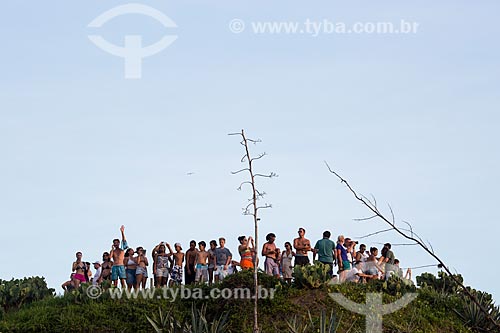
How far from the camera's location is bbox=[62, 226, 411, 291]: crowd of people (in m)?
22.7

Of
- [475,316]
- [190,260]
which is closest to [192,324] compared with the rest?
[190,260]

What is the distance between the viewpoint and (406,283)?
23375 mm

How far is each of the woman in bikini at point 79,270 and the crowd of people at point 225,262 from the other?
91mm

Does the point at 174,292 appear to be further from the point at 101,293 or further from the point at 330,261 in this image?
the point at 330,261

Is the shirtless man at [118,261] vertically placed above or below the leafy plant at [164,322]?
above

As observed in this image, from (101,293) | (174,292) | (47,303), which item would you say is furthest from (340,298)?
(47,303)

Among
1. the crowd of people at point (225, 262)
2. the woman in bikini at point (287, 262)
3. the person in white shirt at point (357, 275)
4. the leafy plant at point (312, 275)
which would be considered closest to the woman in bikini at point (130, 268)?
the crowd of people at point (225, 262)

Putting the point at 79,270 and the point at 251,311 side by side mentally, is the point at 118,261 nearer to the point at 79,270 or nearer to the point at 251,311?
the point at 79,270

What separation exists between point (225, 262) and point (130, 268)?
8.92ft

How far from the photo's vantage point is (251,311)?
21.0m

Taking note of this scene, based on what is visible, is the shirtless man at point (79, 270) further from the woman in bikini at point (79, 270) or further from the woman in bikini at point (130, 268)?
the woman in bikini at point (130, 268)

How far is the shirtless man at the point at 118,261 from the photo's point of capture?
76.0 feet

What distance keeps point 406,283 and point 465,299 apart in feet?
5.47

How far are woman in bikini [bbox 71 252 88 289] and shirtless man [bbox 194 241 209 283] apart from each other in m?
3.65
